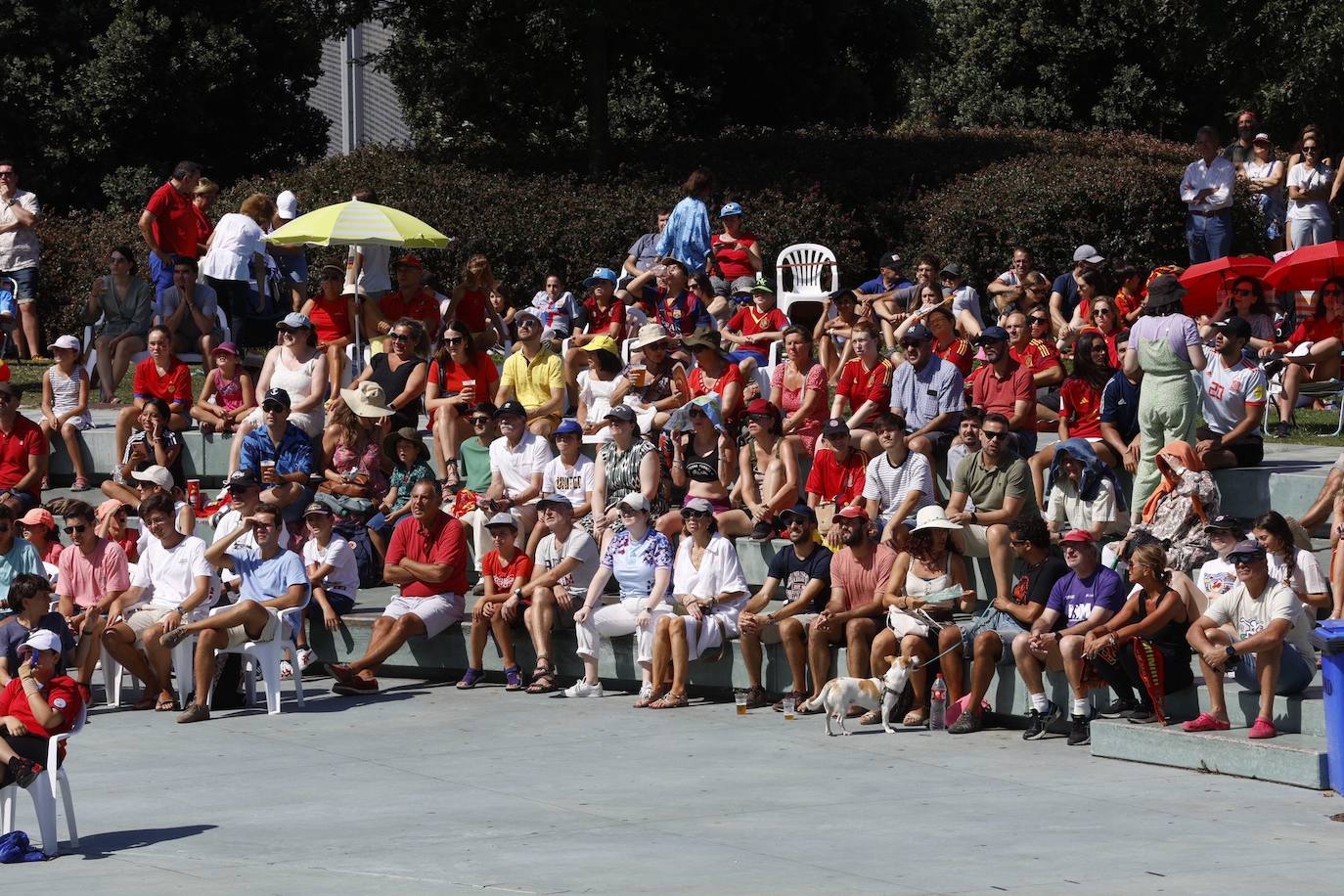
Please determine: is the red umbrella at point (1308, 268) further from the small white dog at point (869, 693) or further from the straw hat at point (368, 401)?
the straw hat at point (368, 401)

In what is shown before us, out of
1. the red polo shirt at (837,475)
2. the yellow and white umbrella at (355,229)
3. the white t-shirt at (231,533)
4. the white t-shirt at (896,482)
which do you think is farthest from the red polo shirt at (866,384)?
the yellow and white umbrella at (355,229)

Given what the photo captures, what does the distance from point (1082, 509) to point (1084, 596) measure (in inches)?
64.7

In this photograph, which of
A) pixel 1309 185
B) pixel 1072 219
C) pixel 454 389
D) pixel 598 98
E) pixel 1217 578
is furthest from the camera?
pixel 598 98

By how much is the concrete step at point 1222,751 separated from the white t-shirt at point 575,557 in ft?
12.9

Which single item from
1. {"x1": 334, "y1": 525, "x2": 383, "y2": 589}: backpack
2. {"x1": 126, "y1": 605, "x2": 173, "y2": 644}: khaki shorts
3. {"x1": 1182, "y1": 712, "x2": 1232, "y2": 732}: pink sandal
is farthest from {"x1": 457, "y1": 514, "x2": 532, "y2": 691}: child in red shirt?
{"x1": 1182, "y1": 712, "x2": 1232, "y2": 732}: pink sandal

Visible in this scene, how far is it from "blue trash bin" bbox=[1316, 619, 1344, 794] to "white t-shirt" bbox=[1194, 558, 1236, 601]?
1.52 metres

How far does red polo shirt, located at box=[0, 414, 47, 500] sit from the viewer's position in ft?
54.9

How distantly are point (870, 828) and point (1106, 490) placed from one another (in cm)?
434

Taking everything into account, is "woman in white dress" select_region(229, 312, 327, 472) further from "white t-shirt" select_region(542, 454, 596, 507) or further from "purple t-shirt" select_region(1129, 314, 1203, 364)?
"purple t-shirt" select_region(1129, 314, 1203, 364)

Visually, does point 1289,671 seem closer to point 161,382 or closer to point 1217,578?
point 1217,578

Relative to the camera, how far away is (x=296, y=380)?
54.7ft

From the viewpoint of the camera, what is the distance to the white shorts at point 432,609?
1400 cm

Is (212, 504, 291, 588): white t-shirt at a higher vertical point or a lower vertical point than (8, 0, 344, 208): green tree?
lower

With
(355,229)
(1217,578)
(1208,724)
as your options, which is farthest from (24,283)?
(1208,724)
